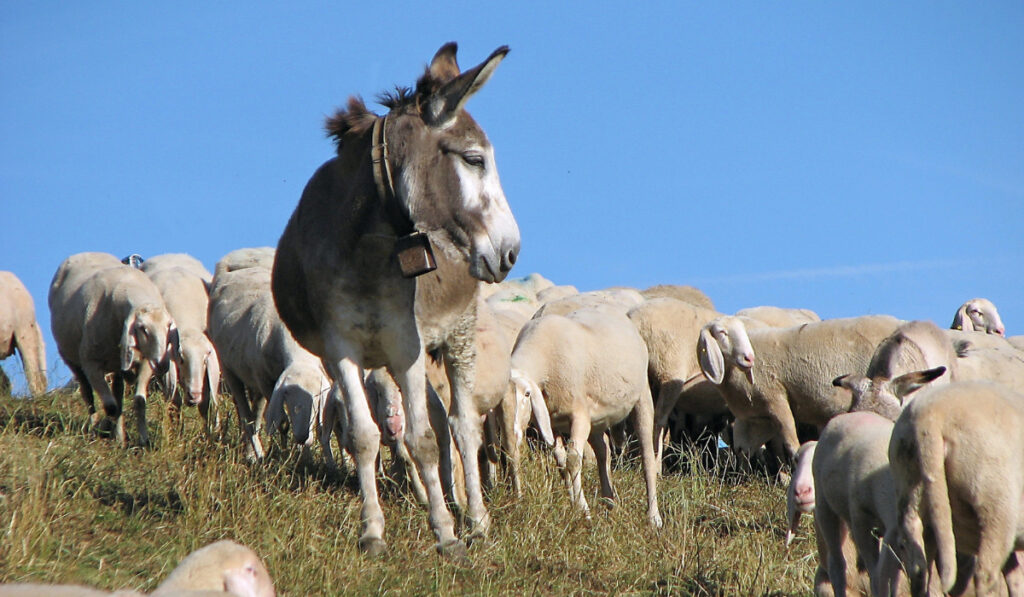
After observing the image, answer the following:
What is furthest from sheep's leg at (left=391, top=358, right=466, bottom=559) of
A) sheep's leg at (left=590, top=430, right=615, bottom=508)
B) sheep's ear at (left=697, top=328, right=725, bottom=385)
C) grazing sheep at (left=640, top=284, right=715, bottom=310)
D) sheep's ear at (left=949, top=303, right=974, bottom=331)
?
sheep's ear at (left=949, top=303, right=974, bottom=331)

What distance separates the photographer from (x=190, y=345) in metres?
12.7

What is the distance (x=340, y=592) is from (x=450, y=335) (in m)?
2.53

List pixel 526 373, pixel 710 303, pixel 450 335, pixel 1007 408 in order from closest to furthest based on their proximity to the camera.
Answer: pixel 1007 408, pixel 450 335, pixel 526 373, pixel 710 303

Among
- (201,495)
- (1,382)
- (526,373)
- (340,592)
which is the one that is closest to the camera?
(340,592)

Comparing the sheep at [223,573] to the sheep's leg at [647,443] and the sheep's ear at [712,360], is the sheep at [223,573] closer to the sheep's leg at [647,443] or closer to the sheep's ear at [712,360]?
the sheep's leg at [647,443]

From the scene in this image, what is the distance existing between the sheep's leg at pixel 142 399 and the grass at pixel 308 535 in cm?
146

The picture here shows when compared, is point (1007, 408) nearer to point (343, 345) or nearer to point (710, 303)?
point (343, 345)

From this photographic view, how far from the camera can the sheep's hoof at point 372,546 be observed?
278 inches

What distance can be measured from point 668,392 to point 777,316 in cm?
359

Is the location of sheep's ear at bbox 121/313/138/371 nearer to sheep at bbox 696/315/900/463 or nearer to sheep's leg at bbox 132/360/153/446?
sheep's leg at bbox 132/360/153/446

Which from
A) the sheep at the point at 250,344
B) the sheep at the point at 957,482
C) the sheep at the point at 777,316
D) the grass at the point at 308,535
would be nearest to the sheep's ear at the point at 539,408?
the grass at the point at 308,535

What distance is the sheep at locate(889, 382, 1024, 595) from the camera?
5.61 m

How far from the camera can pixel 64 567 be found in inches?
230

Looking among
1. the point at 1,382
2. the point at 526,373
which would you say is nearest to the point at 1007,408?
the point at 526,373
